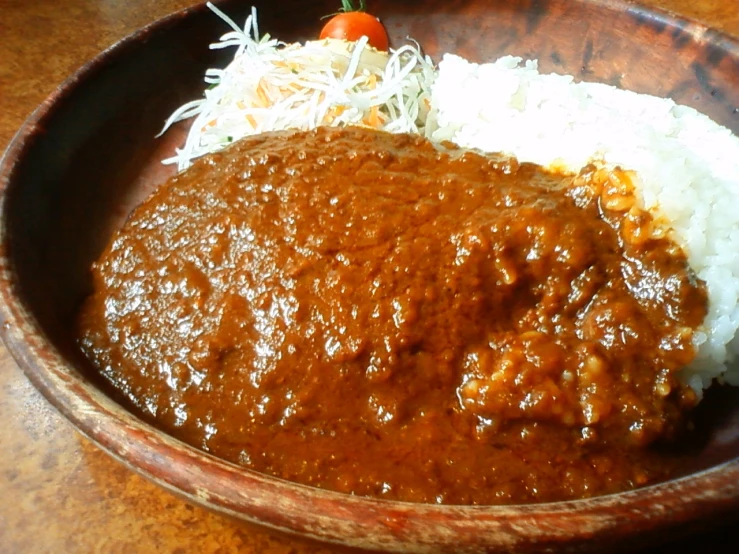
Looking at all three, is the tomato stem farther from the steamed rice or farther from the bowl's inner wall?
the steamed rice

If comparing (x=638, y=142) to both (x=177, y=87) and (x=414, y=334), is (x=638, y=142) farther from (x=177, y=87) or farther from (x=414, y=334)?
(x=177, y=87)

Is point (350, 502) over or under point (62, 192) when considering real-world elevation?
over

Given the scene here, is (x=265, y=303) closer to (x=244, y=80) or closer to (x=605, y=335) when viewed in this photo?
(x=605, y=335)

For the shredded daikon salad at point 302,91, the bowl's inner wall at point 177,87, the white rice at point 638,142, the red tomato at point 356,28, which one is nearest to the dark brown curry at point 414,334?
the white rice at point 638,142

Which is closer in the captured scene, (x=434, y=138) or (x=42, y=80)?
(x=434, y=138)

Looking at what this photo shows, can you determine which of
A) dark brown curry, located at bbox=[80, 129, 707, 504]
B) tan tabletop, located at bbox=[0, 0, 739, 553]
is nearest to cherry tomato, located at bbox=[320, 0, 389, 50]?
dark brown curry, located at bbox=[80, 129, 707, 504]

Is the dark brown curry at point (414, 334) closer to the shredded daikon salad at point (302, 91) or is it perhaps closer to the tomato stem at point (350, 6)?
the shredded daikon salad at point (302, 91)

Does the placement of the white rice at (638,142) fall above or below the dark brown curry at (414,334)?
above

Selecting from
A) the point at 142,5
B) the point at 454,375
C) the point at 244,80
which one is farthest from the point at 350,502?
the point at 142,5
